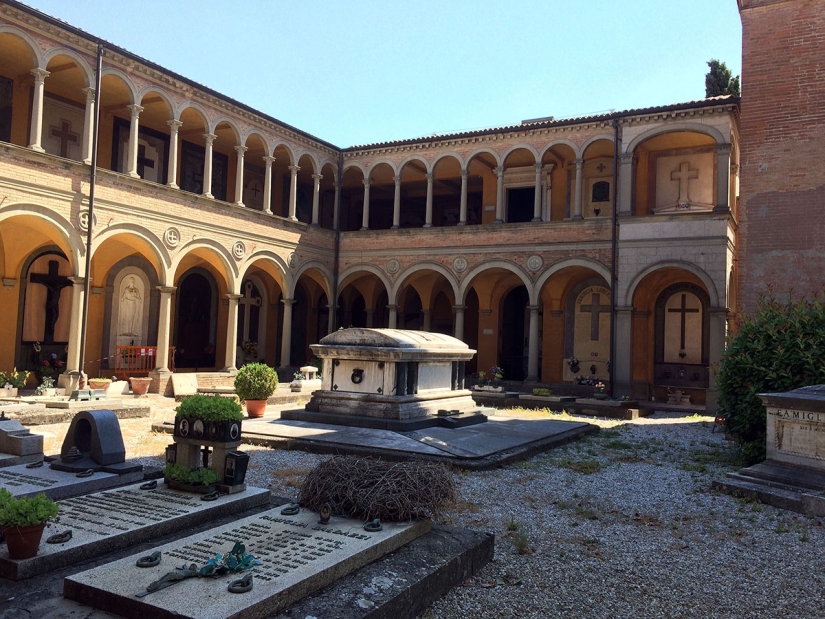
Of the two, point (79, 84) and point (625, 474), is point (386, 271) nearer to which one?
point (79, 84)

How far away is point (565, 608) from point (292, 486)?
13.0ft

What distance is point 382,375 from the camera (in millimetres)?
11859

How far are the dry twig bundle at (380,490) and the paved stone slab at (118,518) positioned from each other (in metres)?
0.73

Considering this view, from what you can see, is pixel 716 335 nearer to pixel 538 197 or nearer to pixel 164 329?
pixel 538 197

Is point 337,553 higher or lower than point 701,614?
higher

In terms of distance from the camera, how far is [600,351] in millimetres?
22328


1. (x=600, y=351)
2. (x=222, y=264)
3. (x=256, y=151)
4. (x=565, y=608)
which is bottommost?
(x=565, y=608)

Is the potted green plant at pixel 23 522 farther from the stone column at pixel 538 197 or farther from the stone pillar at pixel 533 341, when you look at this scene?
the stone column at pixel 538 197

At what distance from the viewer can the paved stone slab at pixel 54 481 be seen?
18.2ft

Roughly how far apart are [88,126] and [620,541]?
15.9m

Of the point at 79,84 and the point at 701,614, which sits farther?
the point at 79,84

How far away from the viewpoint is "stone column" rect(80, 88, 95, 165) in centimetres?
1633

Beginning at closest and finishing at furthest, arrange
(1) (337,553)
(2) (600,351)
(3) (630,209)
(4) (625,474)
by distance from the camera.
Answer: (1) (337,553), (4) (625,474), (3) (630,209), (2) (600,351)

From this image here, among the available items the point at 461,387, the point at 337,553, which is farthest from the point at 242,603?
the point at 461,387
